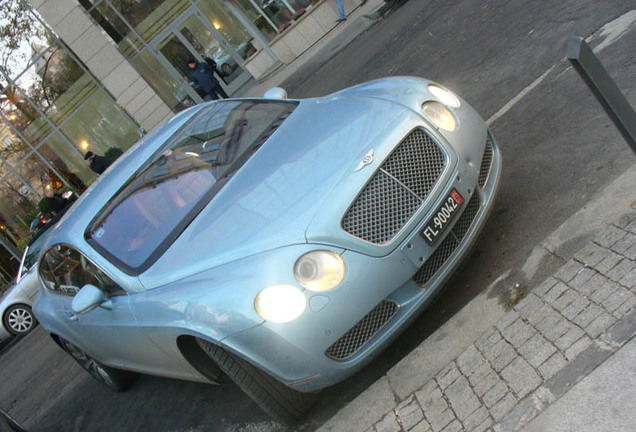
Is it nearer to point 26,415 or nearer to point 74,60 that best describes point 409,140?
point 26,415

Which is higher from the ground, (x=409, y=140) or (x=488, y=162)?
(x=409, y=140)

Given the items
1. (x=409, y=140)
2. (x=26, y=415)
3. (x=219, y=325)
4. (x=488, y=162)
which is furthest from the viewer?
(x=26, y=415)

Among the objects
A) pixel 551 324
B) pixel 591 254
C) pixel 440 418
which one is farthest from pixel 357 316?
pixel 591 254

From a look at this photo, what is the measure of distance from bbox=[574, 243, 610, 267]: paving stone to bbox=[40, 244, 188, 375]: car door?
103 inches

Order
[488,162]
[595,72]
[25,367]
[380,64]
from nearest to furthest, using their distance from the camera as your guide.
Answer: [595,72], [488,162], [25,367], [380,64]

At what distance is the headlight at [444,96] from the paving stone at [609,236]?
1.43 metres

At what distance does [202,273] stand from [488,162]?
2.10 meters

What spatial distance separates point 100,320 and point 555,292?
3.08 m

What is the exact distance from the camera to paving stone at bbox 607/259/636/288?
3414 mm

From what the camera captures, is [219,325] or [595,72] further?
[219,325]

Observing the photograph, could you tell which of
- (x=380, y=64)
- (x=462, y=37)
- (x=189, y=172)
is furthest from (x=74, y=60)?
(x=189, y=172)

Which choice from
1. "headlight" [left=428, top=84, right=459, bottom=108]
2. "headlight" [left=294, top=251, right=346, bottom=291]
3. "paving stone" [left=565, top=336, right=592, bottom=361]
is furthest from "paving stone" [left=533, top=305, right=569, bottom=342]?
"headlight" [left=428, top=84, right=459, bottom=108]

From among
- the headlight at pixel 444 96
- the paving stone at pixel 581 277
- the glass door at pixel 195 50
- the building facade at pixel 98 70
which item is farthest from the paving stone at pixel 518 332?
the glass door at pixel 195 50

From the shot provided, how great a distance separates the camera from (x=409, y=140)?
166 inches
